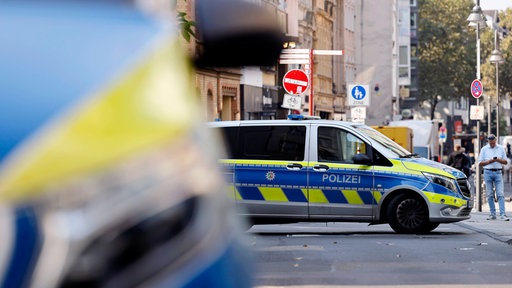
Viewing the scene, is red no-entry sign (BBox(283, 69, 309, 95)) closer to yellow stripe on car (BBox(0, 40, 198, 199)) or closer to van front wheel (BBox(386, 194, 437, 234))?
van front wheel (BBox(386, 194, 437, 234))

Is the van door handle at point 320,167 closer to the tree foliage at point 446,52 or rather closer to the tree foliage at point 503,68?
the tree foliage at point 503,68

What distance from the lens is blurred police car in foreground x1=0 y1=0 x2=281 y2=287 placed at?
5.21 ft

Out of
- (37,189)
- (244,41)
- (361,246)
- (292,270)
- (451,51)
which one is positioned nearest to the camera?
(37,189)

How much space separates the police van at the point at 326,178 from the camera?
65.4ft

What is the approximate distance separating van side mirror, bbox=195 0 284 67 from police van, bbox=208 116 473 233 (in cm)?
1756

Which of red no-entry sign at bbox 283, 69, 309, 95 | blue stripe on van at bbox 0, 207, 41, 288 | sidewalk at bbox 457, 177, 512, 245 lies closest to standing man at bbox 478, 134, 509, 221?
sidewalk at bbox 457, 177, 512, 245

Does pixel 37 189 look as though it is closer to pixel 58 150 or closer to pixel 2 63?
pixel 58 150

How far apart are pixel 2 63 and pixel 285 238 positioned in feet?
56.9

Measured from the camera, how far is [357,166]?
20.0m

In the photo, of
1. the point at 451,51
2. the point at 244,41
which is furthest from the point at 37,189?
the point at 451,51

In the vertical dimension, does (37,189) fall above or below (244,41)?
below

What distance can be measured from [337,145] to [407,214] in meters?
1.48

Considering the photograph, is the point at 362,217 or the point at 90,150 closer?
the point at 90,150

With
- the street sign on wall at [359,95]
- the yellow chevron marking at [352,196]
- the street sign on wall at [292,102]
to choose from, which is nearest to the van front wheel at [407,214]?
the yellow chevron marking at [352,196]
